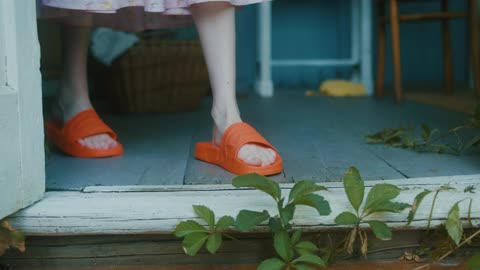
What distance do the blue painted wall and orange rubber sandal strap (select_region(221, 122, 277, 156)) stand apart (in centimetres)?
230

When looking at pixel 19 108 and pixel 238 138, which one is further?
pixel 238 138

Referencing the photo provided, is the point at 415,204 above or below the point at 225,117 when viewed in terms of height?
below

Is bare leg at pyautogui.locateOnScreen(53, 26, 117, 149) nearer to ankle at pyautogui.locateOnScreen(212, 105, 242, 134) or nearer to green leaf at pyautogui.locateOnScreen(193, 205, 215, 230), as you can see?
ankle at pyautogui.locateOnScreen(212, 105, 242, 134)

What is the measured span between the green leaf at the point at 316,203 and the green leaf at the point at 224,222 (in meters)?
0.09

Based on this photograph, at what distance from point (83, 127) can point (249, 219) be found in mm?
618

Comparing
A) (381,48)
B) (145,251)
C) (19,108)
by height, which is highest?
(381,48)

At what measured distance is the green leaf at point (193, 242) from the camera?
774 millimetres

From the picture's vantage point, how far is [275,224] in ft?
2.61

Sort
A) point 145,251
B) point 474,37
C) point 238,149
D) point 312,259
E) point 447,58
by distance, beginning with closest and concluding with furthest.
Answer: point 312,259
point 145,251
point 238,149
point 474,37
point 447,58

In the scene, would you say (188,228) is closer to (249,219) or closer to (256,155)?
(249,219)

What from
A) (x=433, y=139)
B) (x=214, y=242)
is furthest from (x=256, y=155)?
(x=433, y=139)

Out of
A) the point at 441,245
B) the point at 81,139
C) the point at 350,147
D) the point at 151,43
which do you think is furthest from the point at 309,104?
the point at 441,245

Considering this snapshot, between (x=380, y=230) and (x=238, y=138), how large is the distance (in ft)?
1.17

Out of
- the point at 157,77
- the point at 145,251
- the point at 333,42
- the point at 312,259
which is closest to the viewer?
the point at 312,259
